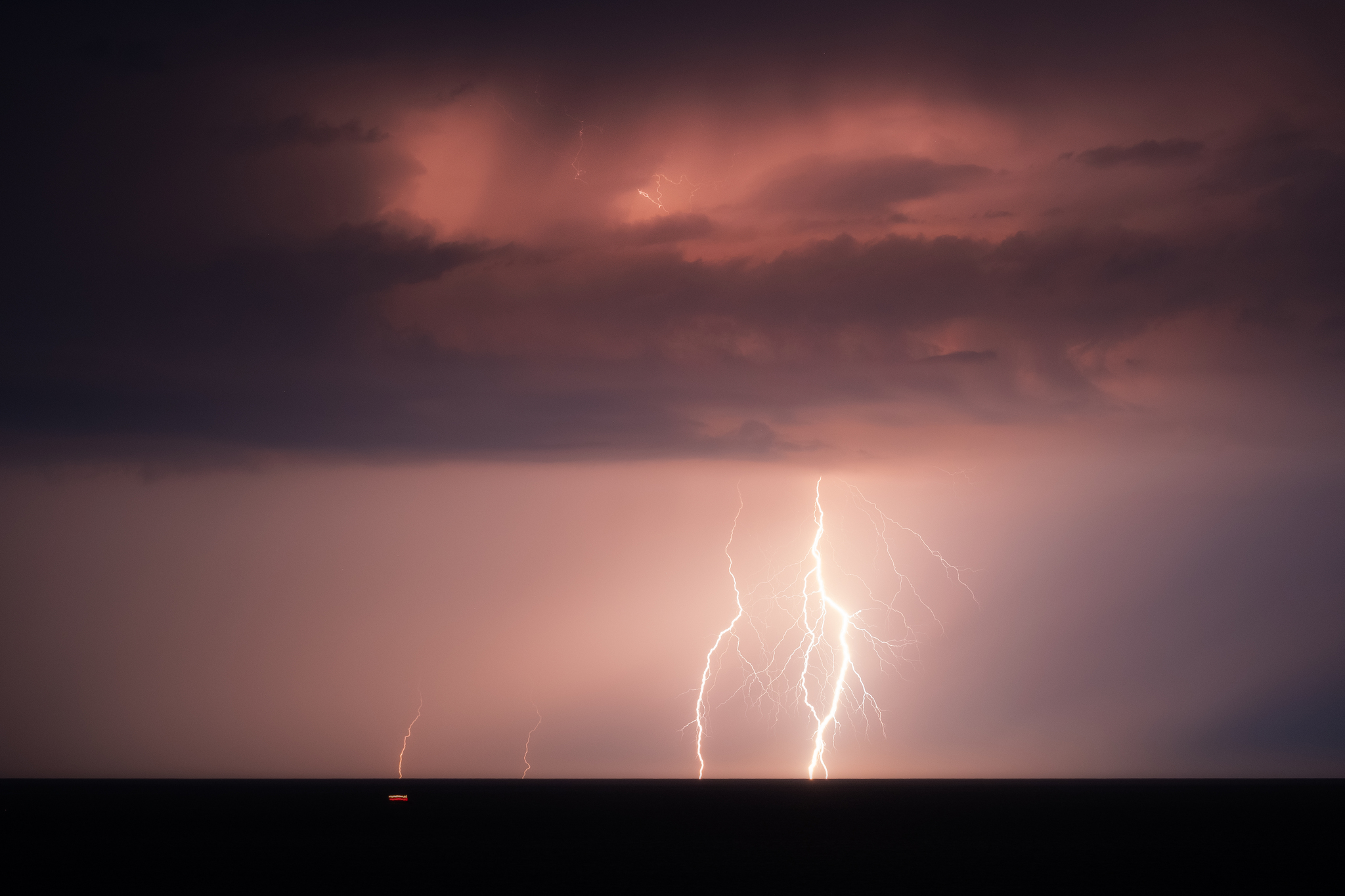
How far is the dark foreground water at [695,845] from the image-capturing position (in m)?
33.7

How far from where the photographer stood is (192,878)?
33.7 meters

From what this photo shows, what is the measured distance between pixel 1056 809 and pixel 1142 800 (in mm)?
20838

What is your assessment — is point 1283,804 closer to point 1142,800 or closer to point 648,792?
point 1142,800

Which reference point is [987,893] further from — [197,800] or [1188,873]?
[197,800]

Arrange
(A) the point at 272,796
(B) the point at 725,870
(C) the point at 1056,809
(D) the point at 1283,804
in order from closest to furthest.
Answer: (B) the point at 725,870
(C) the point at 1056,809
(D) the point at 1283,804
(A) the point at 272,796

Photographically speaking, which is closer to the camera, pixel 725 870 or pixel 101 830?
pixel 725 870

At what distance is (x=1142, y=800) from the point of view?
95188mm

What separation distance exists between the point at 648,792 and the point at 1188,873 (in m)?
93.1

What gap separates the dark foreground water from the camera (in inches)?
1328

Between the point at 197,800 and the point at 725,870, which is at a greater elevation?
the point at 197,800

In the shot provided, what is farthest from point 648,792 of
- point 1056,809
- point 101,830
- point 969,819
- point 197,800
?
point 101,830

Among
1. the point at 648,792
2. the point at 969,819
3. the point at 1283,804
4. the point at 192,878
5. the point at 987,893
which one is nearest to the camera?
the point at 987,893

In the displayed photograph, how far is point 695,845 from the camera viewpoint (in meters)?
45.8

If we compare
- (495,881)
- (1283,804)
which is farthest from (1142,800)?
(495,881)
